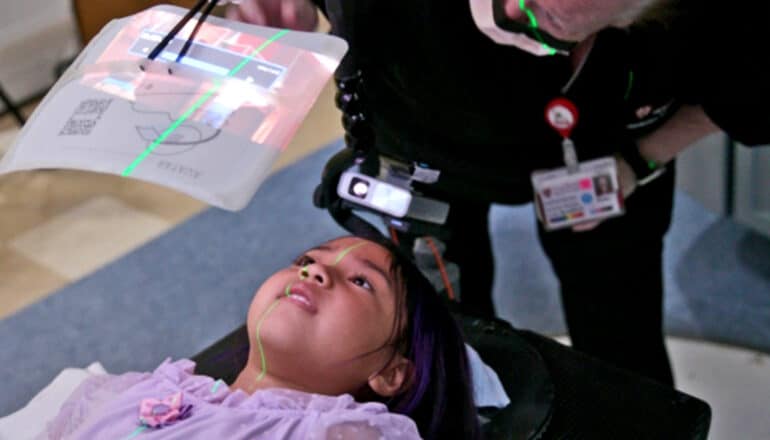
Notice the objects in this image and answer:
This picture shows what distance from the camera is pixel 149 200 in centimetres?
259

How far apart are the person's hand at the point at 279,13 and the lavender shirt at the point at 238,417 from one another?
44 centimetres

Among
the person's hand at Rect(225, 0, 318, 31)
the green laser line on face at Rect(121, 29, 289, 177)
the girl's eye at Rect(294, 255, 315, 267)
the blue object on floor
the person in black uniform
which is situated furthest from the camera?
the blue object on floor

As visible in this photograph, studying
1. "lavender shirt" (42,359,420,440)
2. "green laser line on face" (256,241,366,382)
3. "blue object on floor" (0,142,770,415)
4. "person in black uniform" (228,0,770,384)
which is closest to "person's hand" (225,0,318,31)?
"person in black uniform" (228,0,770,384)

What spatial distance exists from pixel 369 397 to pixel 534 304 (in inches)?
40.3

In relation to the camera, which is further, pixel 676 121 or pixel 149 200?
pixel 149 200

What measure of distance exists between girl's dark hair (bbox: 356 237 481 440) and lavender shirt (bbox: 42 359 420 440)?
9 centimetres

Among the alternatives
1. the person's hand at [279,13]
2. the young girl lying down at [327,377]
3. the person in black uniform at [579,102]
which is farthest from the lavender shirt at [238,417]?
the person's hand at [279,13]

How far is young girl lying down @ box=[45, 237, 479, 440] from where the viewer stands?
1.11 meters

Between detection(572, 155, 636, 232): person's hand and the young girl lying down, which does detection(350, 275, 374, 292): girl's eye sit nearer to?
the young girl lying down

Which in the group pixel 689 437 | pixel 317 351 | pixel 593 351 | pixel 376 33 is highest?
pixel 376 33

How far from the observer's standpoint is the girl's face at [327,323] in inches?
46.1

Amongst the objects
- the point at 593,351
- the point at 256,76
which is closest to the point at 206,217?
the point at 593,351

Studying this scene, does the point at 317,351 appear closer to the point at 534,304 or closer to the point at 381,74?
the point at 381,74

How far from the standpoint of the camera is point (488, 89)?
124 centimetres
